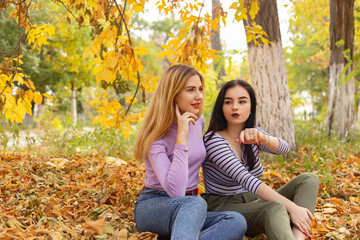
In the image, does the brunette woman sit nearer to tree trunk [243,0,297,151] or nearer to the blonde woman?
the blonde woman

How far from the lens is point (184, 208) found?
2.23 meters

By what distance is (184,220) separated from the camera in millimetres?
2160

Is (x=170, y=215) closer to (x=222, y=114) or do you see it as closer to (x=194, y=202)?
(x=194, y=202)

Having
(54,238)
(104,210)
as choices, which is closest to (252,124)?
(104,210)

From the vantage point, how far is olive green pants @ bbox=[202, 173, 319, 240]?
2.25 m

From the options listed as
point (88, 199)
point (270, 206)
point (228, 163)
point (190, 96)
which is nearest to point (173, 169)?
point (228, 163)

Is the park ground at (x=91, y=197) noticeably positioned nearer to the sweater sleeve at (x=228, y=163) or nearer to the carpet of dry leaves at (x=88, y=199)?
the carpet of dry leaves at (x=88, y=199)

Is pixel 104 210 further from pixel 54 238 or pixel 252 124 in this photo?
pixel 252 124

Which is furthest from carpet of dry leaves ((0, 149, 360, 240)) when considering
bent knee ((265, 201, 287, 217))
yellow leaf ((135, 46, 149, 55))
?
yellow leaf ((135, 46, 149, 55))

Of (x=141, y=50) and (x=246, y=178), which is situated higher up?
(x=141, y=50)

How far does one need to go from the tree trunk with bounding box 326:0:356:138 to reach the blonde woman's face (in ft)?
16.2

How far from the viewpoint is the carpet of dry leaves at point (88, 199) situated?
247 centimetres

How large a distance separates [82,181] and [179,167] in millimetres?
1929

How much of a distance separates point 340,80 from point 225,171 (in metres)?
5.27
